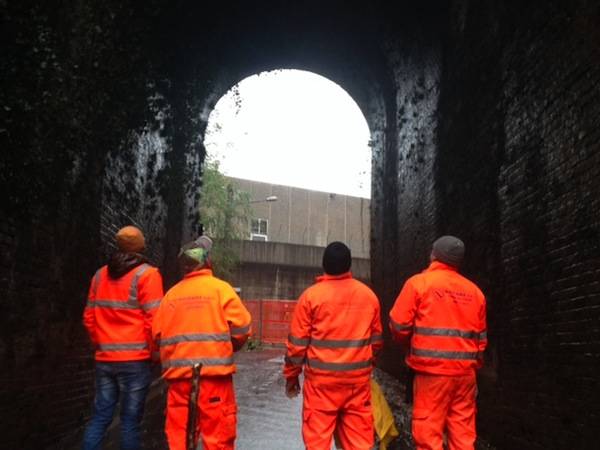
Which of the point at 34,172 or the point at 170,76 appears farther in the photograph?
the point at 170,76

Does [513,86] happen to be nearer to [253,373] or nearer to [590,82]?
[590,82]

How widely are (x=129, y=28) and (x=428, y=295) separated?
456cm

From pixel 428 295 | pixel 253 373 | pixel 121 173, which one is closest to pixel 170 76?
pixel 121 173

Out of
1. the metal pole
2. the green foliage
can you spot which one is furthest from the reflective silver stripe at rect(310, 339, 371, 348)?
the green foliage

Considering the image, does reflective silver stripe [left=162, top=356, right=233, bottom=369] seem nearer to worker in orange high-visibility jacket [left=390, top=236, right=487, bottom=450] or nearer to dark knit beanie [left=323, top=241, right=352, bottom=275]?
dark knit beanie [left=323, top=241, right=352, bottom=275]

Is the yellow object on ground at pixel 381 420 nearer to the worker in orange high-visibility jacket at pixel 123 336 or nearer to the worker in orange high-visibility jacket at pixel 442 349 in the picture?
the worker in orange high-visibility jacket at pixel 442 349

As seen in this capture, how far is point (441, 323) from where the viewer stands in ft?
14.4

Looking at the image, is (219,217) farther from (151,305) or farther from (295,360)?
(295,360)

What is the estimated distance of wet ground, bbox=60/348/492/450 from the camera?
6176mm

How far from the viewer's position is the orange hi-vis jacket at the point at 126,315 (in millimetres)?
4508

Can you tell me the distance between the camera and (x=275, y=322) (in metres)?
24.8

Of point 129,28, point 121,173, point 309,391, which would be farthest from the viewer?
point 121,173

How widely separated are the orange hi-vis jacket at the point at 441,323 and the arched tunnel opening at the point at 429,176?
769mm

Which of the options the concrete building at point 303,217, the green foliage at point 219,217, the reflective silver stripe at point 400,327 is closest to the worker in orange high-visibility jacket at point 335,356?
the reflective silver stripe at point 400,327
